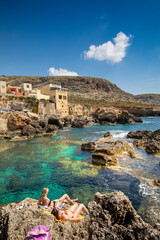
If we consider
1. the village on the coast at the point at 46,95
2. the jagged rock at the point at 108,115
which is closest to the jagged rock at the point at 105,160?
the village on the coast at the point at 46,95

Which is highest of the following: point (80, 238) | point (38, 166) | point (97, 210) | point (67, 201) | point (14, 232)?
point (97, 210)

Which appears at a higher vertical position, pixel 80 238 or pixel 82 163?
pixel 80 238

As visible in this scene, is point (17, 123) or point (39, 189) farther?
point (17, 123)

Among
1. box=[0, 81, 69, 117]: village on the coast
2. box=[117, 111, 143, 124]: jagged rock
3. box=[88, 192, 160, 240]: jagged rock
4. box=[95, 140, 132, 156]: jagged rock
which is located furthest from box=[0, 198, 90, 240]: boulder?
box=[117, 111, 143, 124]: jagged rock

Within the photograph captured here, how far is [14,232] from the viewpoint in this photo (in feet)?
8.89

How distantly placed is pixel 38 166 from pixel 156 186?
772 cm

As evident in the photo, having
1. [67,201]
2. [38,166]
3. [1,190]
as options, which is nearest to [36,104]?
[38,166]

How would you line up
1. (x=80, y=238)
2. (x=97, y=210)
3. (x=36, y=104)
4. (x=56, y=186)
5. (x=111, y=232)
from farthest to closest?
(x=36, y=104)
(x=56, y=186)
(x=97, y=210)
(x=80, y=238)
(x=111, y=232)

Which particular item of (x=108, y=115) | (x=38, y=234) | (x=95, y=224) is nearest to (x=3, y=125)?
(x=38, y=234)

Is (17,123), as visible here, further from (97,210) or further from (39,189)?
(97,210)

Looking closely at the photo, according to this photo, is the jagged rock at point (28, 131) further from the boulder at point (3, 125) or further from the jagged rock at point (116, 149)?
the jagged rock at point (116, 149)

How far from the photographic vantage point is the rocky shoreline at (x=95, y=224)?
2.55m

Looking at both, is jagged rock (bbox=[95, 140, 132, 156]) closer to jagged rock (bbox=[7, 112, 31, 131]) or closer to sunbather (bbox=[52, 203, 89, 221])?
sunbather (bbox=[52, 203, 89, 221])

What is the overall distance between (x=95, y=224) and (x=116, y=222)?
0.63 metres
